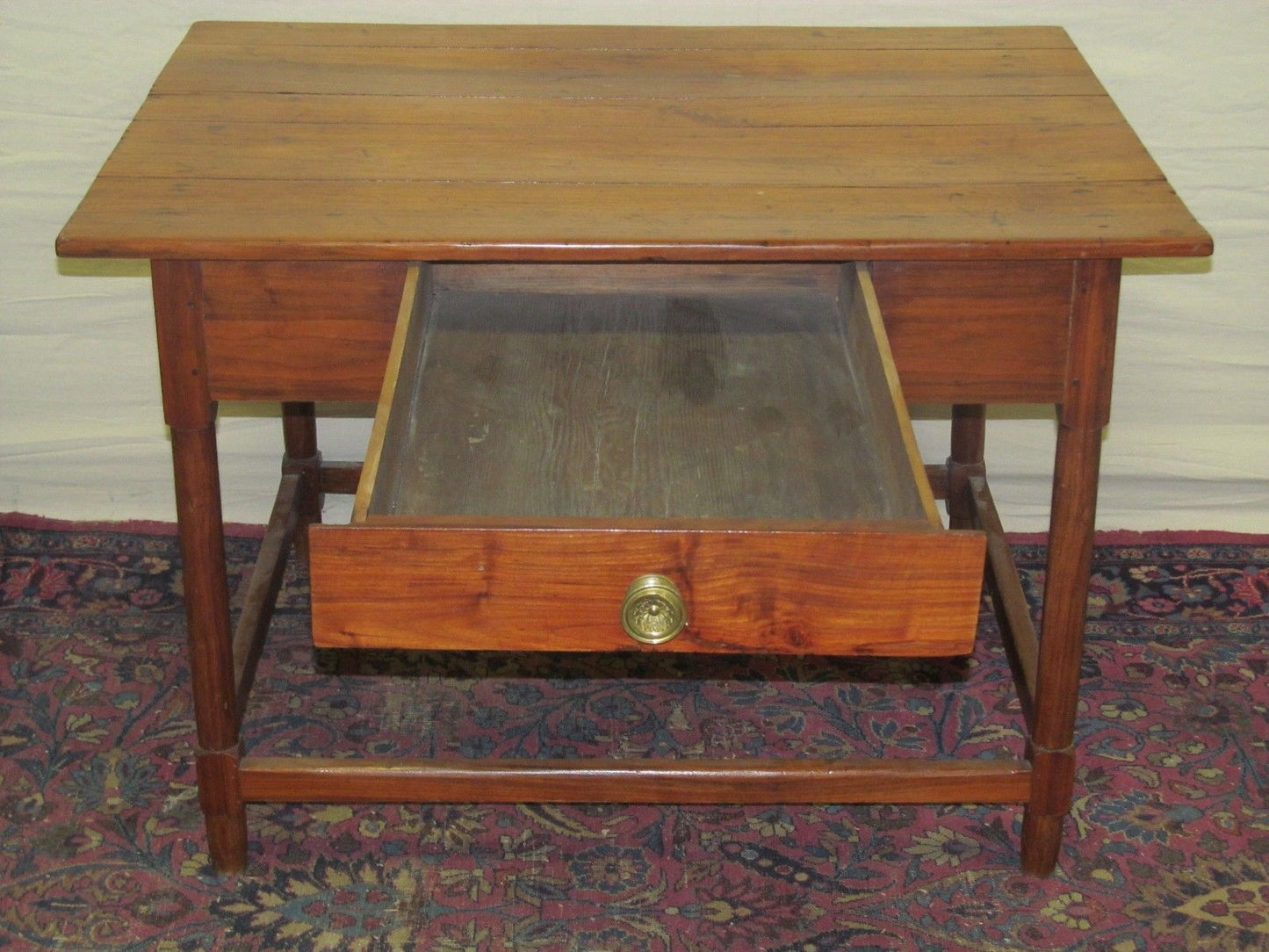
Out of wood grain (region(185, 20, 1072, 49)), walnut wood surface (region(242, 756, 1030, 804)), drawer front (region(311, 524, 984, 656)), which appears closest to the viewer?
drawer front (region(311, 524, 984, 656))

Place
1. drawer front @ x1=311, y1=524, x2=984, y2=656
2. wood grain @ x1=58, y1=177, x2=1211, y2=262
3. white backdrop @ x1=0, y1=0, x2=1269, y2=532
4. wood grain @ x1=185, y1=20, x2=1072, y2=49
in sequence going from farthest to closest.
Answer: white backdrop @ x1=0, y1=0, x2=1269, y2=532, wood grain @ x1=185, y1=20, x2=1072, y2=49, wood grain @ x1=58, y1=177, x2=1211, y2=262, drawer front @ x1=311, y1=524, x2=984, y2=656

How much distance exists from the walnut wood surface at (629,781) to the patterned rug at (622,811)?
→ 0.38 ft

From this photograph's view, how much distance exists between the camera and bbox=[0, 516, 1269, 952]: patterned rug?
186cm

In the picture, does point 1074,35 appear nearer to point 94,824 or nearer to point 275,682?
point 275,682

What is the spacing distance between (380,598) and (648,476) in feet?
1.11

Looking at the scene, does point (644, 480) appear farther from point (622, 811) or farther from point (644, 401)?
point (622, 811)

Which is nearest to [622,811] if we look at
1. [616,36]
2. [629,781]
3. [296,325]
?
[629,781]

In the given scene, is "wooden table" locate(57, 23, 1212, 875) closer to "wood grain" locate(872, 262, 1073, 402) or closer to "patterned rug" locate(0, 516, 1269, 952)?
"wood grain" locate(872, 262, 1073, 402)

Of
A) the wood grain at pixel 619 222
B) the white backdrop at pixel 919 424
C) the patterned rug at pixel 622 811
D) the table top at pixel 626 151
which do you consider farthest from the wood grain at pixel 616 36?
the patterned rug at pixel 622 811

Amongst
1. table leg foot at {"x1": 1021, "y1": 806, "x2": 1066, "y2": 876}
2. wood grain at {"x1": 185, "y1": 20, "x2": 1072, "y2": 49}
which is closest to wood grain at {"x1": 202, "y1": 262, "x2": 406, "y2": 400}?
wood grain at {"x1": 185, "y1": 20, "x2": 1072, "y2": 49}

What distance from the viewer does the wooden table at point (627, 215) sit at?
1.57 metres

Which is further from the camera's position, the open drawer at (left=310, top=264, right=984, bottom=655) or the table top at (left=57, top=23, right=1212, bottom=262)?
the table top at (left=57, top=23, right=1212, bottom=262)

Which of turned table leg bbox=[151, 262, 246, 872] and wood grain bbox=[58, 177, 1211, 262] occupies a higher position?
wood grain bbox=[58, 177, 1211, 262]

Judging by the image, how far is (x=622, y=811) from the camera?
6.61ft
